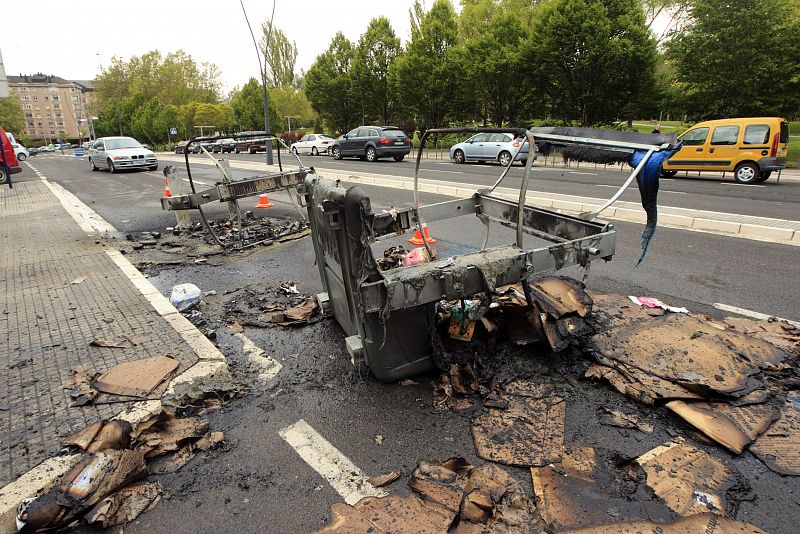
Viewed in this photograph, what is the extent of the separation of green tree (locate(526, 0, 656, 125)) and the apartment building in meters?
148

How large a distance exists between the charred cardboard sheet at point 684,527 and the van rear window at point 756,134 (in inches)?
648

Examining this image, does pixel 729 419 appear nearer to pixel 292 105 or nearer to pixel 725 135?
pixel 725 135

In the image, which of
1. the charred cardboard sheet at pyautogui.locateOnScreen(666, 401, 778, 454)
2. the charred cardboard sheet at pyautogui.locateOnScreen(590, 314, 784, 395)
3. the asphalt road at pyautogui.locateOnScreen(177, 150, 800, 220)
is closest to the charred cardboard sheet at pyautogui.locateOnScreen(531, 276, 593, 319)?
the charred cardboard sheet at pyautogui.locateOnScreen(590, 314, 784, 395)

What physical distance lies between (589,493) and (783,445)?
1.24 m

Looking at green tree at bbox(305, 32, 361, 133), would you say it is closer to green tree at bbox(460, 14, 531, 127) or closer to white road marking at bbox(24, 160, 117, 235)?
green tree at bbox(460, 14, 531, 127)

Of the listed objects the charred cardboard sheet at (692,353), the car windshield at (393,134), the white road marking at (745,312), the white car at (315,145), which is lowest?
the white road marking at (745,312)

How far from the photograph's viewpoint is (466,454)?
8.82 ft

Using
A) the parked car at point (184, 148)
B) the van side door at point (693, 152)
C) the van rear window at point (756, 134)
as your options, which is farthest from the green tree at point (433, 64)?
the van rear window at point (756, 134)

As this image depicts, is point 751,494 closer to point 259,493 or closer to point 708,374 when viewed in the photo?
point 708,374

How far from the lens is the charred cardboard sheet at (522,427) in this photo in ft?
8.68

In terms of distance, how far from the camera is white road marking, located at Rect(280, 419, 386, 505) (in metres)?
2.44

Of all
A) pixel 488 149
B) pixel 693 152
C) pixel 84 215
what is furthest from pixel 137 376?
pixel 488 149

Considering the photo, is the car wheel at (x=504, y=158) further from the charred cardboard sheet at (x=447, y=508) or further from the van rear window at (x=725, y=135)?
the charred cardboard sheet at (x=447, y=508)

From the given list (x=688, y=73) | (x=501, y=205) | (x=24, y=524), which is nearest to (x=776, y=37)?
(x=688, y=73)
